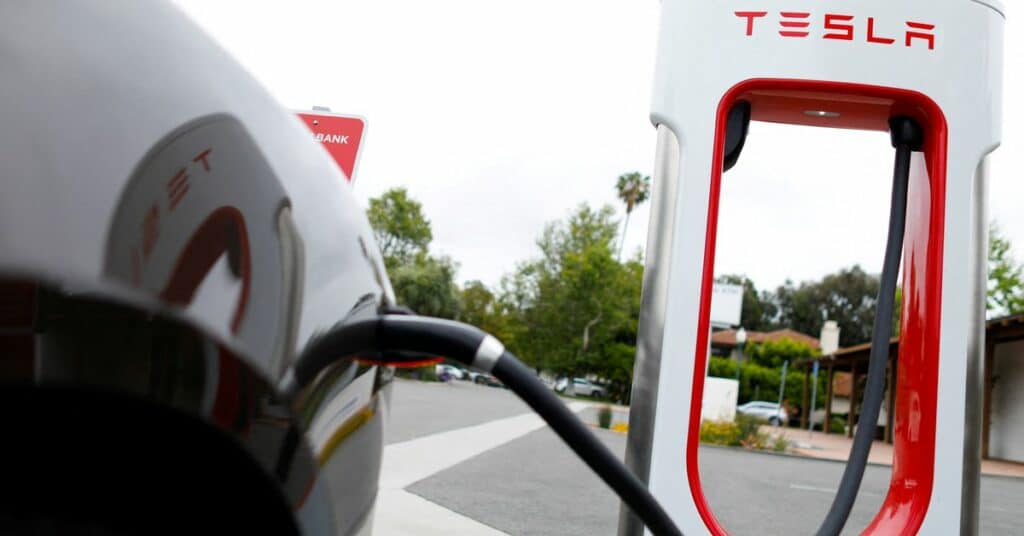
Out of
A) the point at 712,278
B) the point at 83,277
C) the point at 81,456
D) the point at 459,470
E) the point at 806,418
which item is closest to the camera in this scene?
the point at 83,277

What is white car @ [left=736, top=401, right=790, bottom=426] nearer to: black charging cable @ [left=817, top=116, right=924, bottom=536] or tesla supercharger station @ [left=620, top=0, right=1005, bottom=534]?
black charging cable @ [left=817, top=116, right=924, bottom=536]

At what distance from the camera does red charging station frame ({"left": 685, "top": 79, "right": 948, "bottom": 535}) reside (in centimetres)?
186

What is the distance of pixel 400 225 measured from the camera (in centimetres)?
5334

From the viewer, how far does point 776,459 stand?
16859 millimetres

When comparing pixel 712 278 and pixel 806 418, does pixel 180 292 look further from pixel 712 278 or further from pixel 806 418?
pixel 806 418

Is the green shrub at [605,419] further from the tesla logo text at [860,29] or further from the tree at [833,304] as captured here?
the tree at [833,304]

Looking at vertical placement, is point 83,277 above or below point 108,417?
above

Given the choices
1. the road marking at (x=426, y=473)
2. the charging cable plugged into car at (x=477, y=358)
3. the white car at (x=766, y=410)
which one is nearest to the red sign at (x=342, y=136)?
the road marking at (x=426, y=473)

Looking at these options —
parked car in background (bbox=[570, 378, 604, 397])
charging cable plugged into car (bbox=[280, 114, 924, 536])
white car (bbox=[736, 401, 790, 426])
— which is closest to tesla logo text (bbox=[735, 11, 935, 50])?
charging cable plugged into car (bbox=[280, 114, 924, 536])

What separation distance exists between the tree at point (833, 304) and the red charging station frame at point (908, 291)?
59887 millimetres

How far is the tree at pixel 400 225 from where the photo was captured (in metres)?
53.3

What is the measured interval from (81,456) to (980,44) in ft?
6.08

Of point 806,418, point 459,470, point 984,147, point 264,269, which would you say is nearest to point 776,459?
point 459,470

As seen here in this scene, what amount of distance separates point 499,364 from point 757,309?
2778 inches
